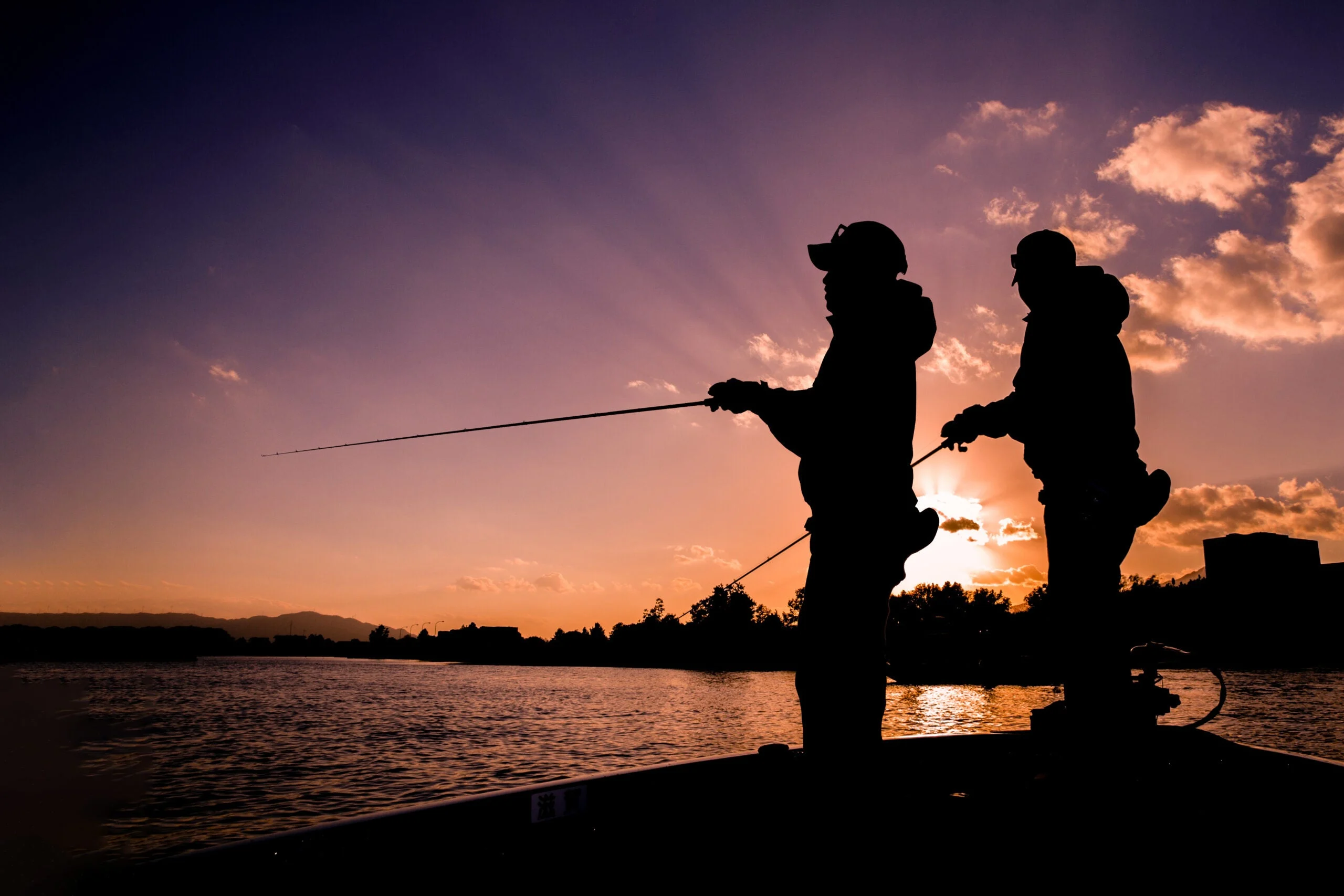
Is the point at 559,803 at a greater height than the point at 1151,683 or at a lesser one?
lesser

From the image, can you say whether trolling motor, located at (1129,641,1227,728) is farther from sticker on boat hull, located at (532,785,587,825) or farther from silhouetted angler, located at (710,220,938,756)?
sticker on boat hull, located at (532,785,587,825)

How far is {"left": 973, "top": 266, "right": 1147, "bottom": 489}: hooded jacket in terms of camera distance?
3.81 metres

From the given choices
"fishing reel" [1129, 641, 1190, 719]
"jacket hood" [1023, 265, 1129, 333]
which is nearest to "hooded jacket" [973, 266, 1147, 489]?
"jacket hood" [1023, 265, 1129, 333]

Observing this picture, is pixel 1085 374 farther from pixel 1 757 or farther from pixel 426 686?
pixel 426 686

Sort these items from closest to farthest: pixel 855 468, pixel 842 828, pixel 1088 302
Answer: pixel 842 828, pixel 855 468, pixel 1088 302

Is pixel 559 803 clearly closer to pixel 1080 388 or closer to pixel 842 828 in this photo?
pixel 842 828

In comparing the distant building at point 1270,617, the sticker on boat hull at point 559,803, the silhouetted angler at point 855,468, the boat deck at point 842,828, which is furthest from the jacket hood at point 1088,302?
the distant building at point 1270,617

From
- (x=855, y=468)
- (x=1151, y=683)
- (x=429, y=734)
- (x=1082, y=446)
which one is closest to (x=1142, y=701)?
(x=1151, y=683)

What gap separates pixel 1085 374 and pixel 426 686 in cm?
7788

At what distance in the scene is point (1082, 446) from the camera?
3.86 m

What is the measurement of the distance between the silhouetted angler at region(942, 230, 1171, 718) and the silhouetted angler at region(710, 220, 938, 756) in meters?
1.13

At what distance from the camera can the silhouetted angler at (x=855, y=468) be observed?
2930 mm

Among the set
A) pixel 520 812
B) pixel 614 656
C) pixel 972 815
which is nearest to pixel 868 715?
pixel 972 815

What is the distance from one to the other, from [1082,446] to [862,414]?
169 cm
